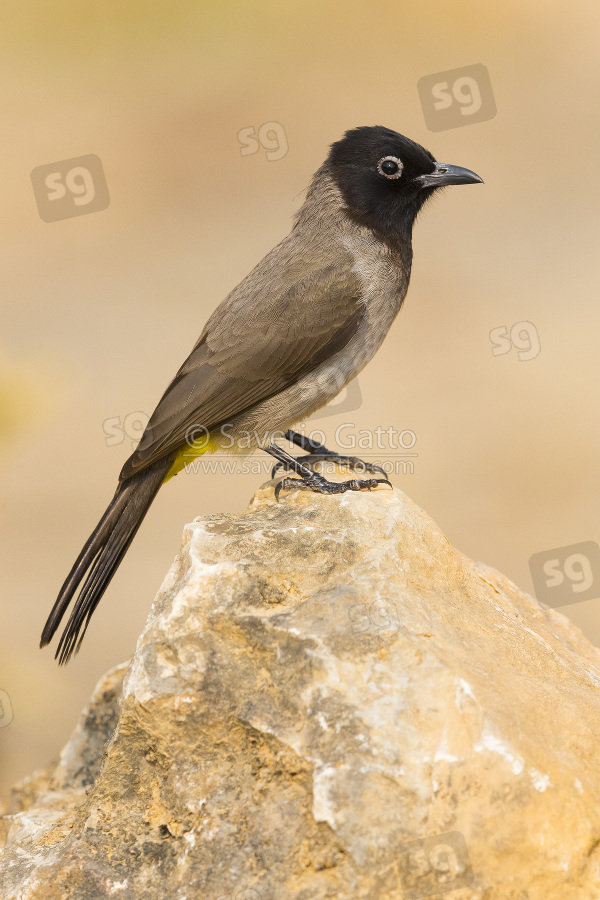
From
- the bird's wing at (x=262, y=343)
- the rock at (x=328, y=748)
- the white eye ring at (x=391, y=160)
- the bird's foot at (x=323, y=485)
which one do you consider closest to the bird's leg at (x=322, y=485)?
the bird's foot at (x=323, y=485)

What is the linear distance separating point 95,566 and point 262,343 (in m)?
1.33

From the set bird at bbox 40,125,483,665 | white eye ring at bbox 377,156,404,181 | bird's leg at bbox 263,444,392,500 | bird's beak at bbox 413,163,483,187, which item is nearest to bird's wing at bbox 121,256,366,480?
bird at bbox 40,125,483,665

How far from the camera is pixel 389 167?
5.14 meters

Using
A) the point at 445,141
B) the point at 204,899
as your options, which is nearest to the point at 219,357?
the point at 204,899

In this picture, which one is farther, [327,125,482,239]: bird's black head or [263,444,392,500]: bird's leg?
[327,125,482,239]: bird's black head

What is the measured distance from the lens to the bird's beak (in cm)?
518

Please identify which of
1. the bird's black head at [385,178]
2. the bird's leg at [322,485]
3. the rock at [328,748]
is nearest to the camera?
the rock at [328,748]

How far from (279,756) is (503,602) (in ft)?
4.75

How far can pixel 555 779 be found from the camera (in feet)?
8.61

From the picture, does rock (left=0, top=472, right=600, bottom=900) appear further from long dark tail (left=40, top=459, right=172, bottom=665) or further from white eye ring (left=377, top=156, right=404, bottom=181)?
white eye ring (left=377, top=156, right=404, bottom=181)

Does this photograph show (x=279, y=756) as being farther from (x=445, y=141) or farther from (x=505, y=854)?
(x=445, y=141)

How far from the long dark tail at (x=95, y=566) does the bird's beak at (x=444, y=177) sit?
7.57 ft

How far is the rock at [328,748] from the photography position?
2.55 meters

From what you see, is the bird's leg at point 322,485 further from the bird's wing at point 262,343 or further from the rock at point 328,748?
the rock at point 328,748
